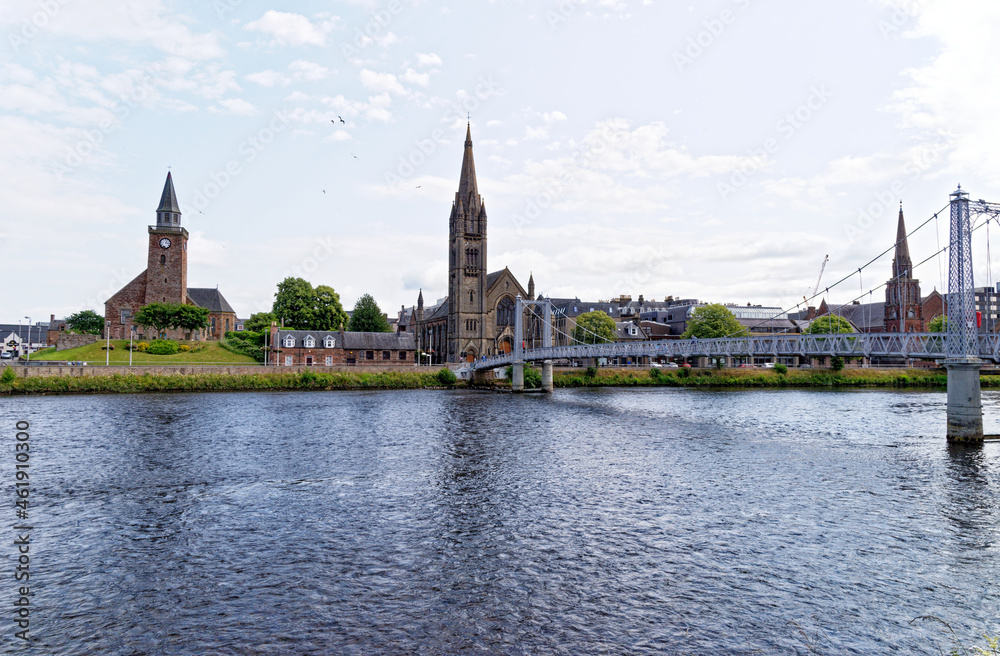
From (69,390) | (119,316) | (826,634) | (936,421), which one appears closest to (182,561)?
(826,634)

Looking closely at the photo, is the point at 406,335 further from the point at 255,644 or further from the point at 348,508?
the point at 255,644

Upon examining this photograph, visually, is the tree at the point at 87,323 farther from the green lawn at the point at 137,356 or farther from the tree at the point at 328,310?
the tree at the point at 328,310

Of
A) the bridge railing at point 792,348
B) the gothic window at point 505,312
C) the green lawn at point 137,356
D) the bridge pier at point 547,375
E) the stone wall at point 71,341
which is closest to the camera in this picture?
the bridge railing at point 792,348

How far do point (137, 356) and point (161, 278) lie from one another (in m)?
17.3

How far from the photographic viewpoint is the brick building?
81688 millimetres

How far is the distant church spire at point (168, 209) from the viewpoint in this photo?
8900 cm

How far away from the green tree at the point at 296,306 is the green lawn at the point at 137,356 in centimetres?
1152

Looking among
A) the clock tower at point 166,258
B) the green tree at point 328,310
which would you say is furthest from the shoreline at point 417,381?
the clock tower at point 166,258

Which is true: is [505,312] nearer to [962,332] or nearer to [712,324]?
[712,324]

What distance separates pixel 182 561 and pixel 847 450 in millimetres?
29008

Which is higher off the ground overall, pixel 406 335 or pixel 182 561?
pixel 406 335

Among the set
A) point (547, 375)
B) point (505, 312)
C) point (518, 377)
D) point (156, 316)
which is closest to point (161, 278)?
point (156, 316)

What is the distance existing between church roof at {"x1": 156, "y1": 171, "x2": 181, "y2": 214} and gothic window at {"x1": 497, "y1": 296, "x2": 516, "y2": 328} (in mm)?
49703

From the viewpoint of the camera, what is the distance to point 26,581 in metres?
13.0
